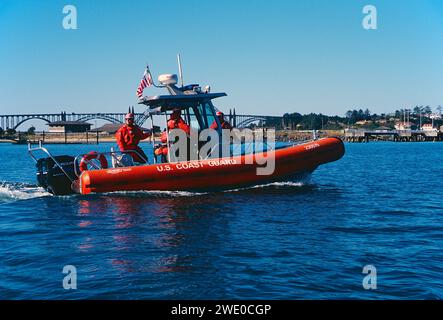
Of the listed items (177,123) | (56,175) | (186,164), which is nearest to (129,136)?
(177,123)

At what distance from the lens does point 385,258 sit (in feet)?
27.1

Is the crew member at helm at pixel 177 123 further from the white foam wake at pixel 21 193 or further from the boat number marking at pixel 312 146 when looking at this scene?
the white foam wake at pixel 21 193

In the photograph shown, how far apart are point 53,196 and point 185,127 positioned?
4.58 meters

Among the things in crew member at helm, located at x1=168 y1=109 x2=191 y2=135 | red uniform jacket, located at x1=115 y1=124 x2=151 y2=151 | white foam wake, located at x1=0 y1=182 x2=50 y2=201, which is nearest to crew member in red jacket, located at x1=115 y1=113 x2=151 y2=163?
red uniform jacket, located at x1=115 y1=124 x2=151 y2=151

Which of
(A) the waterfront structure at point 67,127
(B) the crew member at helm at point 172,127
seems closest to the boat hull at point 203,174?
(B) the crew member at helm at point 172,127

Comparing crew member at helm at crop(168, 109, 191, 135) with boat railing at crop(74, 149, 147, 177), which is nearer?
boat railing at crop(74, 149, 147, 177)

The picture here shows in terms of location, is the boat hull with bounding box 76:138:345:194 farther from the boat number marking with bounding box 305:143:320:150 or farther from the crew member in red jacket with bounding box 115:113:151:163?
the crew member in red jacket with bounding box 115:113:151:163

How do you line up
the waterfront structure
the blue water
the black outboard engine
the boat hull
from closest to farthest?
the blue water → the boat hull → the black outboard engine → the waterfront structure

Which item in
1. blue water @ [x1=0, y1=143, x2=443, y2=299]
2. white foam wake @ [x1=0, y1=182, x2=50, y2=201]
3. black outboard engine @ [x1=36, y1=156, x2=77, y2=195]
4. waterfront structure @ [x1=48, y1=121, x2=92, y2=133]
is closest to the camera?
blue water @ [x1=0, y1=143, x2=443, y2=299]

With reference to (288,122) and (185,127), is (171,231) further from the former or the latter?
(288,122)

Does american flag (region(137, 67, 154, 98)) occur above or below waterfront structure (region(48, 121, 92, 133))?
below

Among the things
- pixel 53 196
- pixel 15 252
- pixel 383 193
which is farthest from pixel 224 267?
pixel 383 193

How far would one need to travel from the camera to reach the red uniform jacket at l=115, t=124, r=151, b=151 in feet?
49.2
